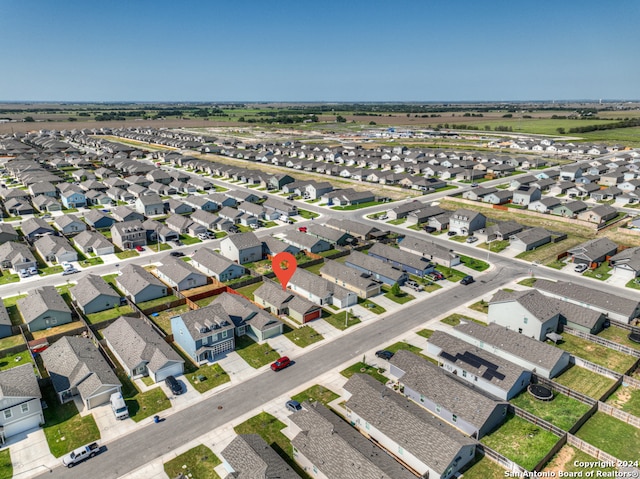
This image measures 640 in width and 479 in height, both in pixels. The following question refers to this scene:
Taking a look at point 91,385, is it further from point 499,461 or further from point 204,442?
point 499,461

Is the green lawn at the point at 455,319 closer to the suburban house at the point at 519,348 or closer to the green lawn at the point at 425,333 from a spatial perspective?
the green lawn at the point at 425,333

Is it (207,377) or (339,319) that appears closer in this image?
(207,377)

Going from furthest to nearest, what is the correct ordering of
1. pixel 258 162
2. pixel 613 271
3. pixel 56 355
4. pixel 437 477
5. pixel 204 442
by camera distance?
pixel 258 162 → pixel 613 271 → pixel 56 355 → pixel 204 442 → pixel 437 477

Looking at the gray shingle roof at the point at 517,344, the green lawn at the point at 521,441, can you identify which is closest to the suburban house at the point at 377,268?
the gray shingle roof at the point at 517,344

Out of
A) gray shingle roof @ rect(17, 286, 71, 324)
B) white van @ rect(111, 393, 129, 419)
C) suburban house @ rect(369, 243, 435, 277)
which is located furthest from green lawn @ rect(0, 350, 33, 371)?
suburban house @ rect(369, 243, 435, 277)

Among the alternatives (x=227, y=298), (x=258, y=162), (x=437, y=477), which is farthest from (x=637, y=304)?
(x=258, y=162)

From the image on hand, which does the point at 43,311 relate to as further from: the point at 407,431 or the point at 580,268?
the point at 580,268

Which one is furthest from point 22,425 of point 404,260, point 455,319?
point 404,260
